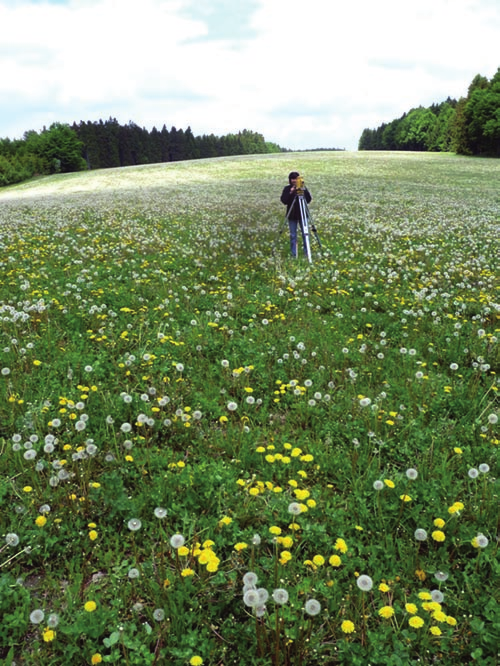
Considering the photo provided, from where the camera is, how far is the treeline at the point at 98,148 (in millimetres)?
86812

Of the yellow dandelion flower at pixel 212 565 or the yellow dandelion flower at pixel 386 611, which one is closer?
the yellow dandelion flower at pixel 386 611

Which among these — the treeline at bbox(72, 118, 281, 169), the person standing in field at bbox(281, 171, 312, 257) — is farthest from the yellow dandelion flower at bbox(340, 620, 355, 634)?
the treeline at bbox(72, 118, 281, 169)

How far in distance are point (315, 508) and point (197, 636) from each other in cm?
134

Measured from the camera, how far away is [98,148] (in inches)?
4102

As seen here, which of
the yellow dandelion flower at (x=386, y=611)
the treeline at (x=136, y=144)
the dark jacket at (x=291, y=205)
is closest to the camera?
the yellow dandelion flower at (x=386, y=611)

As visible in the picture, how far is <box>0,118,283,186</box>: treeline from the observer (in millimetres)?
86812

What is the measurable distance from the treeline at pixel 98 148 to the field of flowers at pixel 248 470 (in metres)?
81.0

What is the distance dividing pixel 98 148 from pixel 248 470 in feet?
384

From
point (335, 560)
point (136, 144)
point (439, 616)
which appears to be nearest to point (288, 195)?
point (335, 560)

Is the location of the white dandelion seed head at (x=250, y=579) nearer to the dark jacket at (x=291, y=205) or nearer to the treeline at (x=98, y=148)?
the dark jacket at (x=291, y=205)

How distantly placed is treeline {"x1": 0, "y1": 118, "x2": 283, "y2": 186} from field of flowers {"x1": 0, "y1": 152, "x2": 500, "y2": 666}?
81.0 meters

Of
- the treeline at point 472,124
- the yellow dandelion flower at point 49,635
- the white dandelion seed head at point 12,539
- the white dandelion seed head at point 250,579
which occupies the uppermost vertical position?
the treeline at point 472,124

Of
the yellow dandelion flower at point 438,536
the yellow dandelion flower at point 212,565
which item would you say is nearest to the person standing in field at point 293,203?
the yellow dandelion flower at point 438,536

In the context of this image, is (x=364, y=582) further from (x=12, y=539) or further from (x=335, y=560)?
(x=12, y=539)
